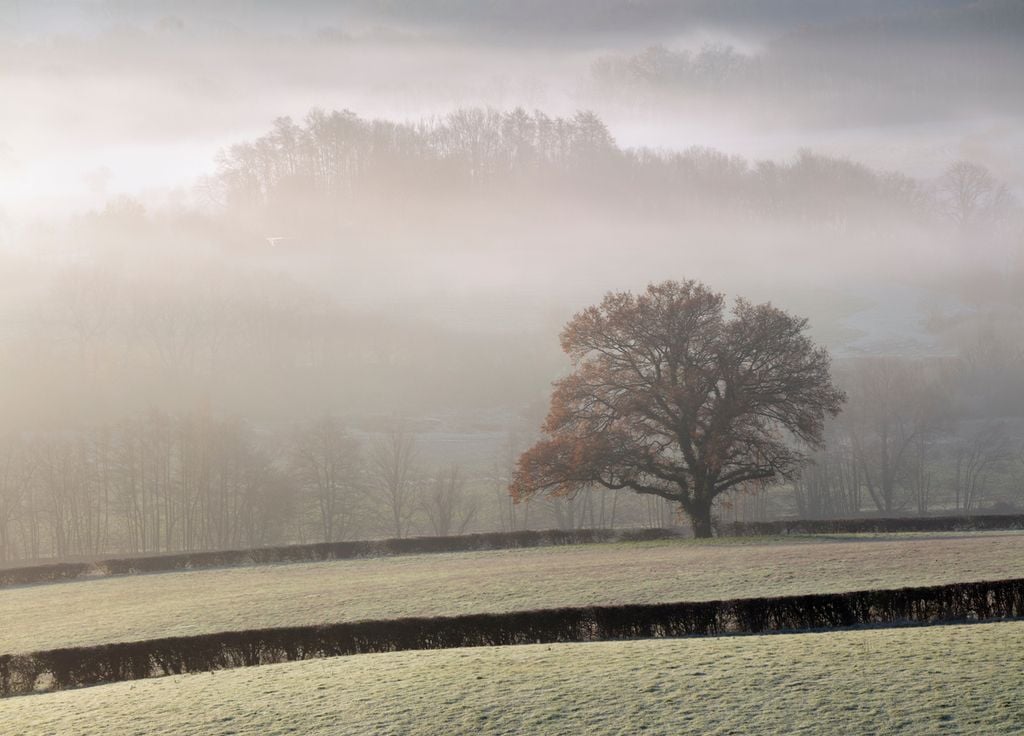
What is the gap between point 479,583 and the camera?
43.5 metres

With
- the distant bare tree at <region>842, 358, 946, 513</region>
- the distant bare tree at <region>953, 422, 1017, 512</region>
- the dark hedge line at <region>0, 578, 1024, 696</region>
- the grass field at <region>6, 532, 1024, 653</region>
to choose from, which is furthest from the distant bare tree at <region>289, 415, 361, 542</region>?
the dark hedge line at <region>0, 578, 1024, 696</region>

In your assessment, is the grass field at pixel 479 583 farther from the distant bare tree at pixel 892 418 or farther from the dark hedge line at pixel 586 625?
the distant bare tree at pixel 892 418

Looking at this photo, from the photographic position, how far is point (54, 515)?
4067 inches

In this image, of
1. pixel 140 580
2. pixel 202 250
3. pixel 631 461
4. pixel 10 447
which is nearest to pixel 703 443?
pixel 631 461

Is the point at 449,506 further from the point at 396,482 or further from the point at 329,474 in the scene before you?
the point at 329,474

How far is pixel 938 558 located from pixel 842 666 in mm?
19819

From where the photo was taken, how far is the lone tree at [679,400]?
64.1 metres

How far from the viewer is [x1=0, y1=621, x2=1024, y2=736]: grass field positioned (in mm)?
22703

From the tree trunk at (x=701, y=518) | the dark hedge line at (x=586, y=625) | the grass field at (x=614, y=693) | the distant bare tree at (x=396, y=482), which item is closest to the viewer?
the grass field at (x=614, y=693)

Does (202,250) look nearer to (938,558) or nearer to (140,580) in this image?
(140,580)

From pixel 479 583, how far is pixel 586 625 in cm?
1191

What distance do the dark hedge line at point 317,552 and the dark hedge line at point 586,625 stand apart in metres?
29.7

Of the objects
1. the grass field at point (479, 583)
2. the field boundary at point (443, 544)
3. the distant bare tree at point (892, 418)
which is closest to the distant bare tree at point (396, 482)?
the field boundary at point (443, 544)

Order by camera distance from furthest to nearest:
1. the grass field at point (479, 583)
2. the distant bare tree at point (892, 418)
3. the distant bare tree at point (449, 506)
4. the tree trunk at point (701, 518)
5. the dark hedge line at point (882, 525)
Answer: the distant bare tree at point (892, 418), the distant bare tree at point (449, 506), the tree trunk at point (701, 518), the dark hedge line at point (882, 525), the grass field at point (479, 583)
